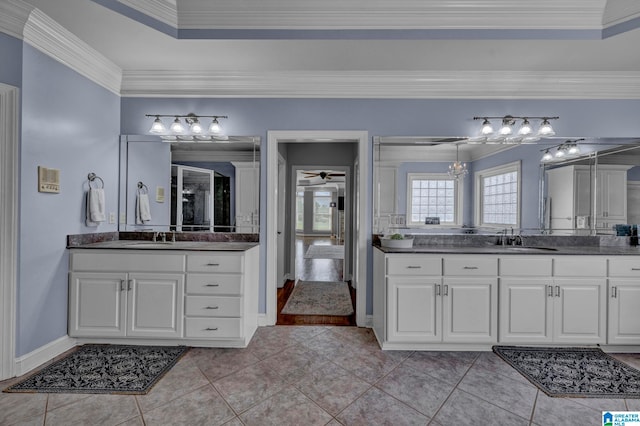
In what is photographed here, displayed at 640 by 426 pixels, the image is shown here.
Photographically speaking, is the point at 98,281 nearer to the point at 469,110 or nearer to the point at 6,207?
the point at 6,207

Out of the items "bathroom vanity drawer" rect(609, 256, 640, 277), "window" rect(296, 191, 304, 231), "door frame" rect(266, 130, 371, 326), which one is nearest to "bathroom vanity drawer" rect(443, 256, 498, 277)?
"door frame" rect(266, 130, 371, 326)

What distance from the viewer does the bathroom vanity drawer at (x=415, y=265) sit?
2.70m

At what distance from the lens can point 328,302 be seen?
4109mm

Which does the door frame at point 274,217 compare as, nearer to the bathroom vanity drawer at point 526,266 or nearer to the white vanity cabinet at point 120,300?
the white vanity cabinet at point 120,300

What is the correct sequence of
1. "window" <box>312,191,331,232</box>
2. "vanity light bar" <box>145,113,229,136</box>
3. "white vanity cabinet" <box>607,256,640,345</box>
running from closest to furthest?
1. "white vanity cabinet" <box>607,256,640,345</box>
2. "vanity light bar" <box>145,113,229,136</box>
3. "window" <box>312,191,331,232</box>

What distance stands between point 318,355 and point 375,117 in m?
2.31

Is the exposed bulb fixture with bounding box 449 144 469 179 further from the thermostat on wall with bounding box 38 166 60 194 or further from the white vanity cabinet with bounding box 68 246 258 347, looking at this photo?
the thermostat on wall with bounding box 38 166 60 194

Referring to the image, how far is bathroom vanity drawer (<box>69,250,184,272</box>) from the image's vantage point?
8.91ft

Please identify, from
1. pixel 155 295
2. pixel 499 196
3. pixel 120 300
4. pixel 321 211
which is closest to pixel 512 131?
pixel 499 196

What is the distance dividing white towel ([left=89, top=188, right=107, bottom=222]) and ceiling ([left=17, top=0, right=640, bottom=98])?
1219 mm

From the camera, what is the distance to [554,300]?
2.67 meters

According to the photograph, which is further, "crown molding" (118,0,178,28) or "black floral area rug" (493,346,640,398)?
"crown molding" (118,0,178,28)

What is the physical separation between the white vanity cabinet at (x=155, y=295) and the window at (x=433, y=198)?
179cm

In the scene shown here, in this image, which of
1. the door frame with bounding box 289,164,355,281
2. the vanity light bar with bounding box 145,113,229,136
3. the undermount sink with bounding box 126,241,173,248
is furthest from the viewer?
the door frame with bounding box 289,164,355,281
